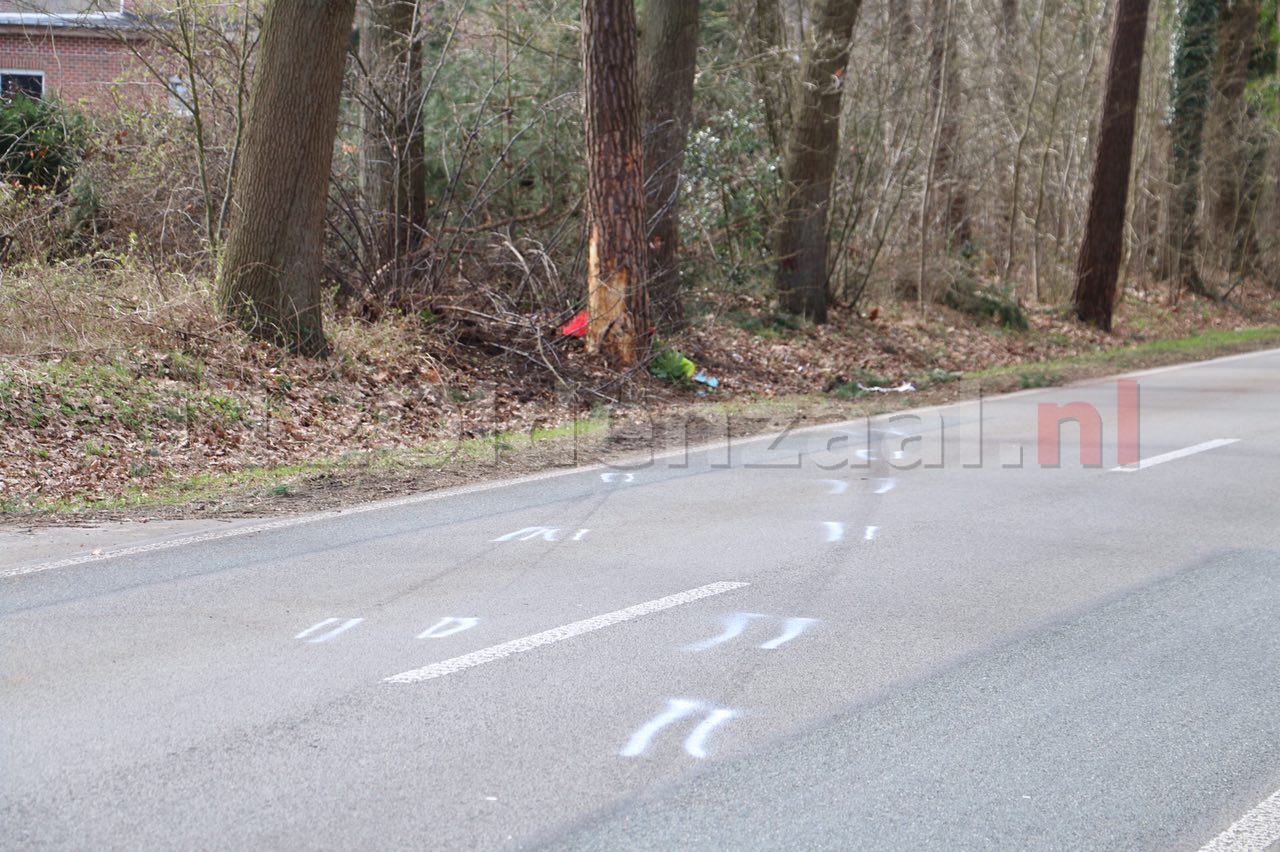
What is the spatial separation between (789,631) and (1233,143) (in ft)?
97.4

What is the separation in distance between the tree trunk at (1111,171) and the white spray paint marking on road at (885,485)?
604 inches

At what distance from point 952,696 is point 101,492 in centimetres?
601

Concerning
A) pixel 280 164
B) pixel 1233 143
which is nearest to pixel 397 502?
pixel 280 164

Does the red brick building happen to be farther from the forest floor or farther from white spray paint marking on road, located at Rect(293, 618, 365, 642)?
white spray paint marking on road, located at Rect(293, 618, 365, 642)

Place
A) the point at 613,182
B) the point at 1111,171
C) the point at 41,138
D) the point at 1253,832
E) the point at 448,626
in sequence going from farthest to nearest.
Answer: the point at 1111,171 < the point at 41,138 < the point at 613,182 < the point at 448,626 < the point at 1253,832

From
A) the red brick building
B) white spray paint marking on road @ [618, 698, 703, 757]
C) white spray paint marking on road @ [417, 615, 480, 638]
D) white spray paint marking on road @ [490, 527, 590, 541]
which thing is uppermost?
the red brick building

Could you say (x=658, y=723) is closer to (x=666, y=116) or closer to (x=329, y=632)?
(x=329, y=632)

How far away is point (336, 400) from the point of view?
1172 cm

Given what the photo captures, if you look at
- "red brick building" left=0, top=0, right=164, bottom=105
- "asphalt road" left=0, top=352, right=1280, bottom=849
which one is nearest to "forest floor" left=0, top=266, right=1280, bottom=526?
"asphalt road" left=0, top=352, right=1280, bottom=849

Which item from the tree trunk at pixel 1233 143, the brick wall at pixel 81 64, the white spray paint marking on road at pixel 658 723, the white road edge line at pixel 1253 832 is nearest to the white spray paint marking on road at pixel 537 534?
the white spray paint marking on road at pixel 658 723

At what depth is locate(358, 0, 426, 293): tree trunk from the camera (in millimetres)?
14656

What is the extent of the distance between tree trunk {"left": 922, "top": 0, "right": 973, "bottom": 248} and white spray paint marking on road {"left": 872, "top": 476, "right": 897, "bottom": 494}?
1346 cm

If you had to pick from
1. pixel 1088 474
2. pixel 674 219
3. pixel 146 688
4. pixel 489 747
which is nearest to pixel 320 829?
pixel 489 747

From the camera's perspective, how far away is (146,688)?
4.95 meters
